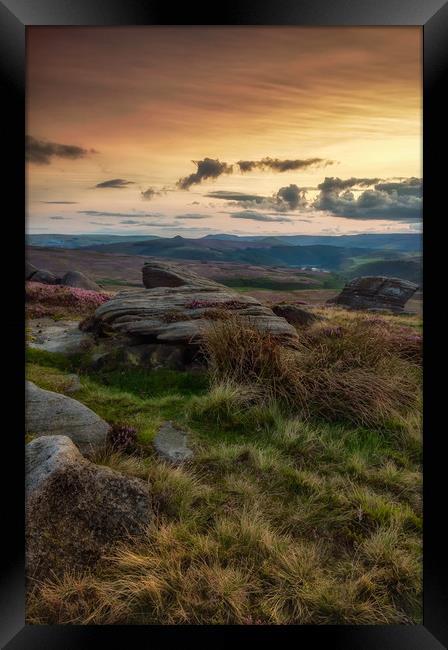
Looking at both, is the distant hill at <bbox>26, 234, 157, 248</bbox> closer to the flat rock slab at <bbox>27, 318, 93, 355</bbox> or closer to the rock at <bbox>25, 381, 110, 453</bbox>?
the rock at <bbox>25, 381, 110, 453</bbox>

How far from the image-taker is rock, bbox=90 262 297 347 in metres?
7.03

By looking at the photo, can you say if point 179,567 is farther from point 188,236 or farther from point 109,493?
point 188,236

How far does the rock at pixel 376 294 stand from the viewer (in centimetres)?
624

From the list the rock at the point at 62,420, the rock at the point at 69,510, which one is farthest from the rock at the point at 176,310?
the rock at the point at 69,510

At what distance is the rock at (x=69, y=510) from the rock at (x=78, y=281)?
3236mm

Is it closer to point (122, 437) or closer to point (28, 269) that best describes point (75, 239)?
point (28, 269)

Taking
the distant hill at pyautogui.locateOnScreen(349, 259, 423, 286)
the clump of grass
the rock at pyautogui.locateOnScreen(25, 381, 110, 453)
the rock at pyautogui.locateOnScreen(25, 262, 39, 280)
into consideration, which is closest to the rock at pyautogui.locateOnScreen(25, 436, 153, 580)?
the rock at pyautogui.locateOnScreen(25, 381, 110, 453)

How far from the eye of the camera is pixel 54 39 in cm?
481

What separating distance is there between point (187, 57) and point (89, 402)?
3636mm

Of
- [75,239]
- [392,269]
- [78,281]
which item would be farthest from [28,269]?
[392,269]

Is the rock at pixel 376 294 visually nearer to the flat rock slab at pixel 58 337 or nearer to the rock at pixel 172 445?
the rock at pixel 172 445

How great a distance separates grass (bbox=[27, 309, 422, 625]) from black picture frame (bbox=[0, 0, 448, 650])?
0.11 m
